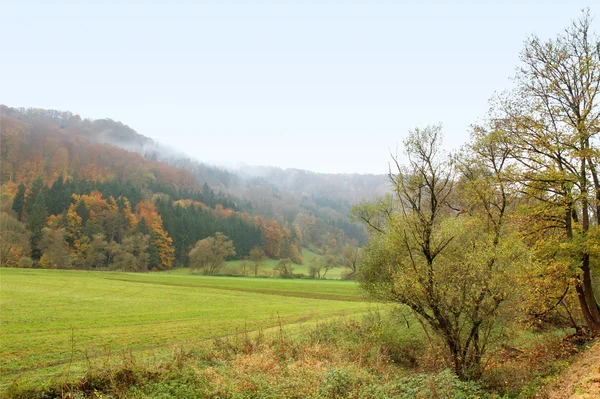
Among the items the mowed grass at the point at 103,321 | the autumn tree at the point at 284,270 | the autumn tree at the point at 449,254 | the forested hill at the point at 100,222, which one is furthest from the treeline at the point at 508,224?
the forested hill at the point at 100,222

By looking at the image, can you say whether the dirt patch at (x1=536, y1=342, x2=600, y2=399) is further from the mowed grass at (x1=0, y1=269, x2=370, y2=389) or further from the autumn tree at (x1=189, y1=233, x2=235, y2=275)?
the autumn tree at (x1=189, y1=233, x2=235, y2=275)

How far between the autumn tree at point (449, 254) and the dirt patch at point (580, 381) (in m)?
3.24

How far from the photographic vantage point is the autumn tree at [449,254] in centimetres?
1662

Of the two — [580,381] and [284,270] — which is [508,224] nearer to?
[580,381]

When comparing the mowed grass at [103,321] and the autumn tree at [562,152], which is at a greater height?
the autumn tree at [562,152]

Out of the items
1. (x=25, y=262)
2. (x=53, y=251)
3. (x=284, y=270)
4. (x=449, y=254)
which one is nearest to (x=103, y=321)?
(x=449, y=254)

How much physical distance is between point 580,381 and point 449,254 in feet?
22.5

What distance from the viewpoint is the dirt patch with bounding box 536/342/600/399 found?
11.3 meters

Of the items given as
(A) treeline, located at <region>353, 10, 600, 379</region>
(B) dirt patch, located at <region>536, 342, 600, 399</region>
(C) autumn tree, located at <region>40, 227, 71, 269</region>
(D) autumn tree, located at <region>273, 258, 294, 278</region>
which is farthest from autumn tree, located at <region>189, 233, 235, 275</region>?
(B) dirt patch, located at <region>536, 342, 600, 399</region>

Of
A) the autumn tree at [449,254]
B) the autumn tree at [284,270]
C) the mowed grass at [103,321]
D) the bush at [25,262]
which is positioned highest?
the autumn tree at [449,254]

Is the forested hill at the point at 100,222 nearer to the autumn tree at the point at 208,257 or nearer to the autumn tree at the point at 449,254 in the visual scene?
the autumn tree at the point at 208,257

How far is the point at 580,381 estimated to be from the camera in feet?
41.4

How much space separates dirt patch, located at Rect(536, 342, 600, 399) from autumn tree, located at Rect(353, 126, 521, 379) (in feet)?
10.6

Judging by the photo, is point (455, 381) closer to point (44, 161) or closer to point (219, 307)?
point (219, 307)
